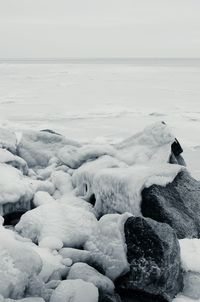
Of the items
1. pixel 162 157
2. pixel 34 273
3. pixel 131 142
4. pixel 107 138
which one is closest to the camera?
pixel 34 273

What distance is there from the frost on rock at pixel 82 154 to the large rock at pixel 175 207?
1.30m

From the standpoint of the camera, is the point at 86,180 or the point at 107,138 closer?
the point at 86,180

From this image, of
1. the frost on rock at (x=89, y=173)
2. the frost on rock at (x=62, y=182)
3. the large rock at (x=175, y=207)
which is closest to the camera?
the large rock at (x=175, y=207)

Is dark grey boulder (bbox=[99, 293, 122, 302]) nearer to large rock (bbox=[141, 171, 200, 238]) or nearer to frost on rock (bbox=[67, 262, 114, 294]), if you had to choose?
frost on rock (bbox=[67, 262, 114, 294])

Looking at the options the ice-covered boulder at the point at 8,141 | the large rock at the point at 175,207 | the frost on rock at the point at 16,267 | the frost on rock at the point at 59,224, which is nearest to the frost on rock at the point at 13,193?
the frost on rock at the point at 59,224

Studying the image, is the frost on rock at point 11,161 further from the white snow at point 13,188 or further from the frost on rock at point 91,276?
the frost on rock at point 91,276

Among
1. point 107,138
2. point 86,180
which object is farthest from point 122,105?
point 86,180

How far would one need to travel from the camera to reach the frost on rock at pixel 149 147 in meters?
5.81

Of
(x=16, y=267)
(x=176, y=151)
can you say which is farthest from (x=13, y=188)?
(x=176, y=151)

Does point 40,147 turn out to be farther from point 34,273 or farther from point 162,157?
point 34,273

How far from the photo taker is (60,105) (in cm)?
1839

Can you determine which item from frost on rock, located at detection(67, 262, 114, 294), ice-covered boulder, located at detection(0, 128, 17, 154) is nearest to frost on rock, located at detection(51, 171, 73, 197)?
ice-covered boulder, located at detection(0, 128, 17, 154)

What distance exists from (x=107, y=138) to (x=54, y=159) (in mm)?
4512

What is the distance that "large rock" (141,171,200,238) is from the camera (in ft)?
14.3
